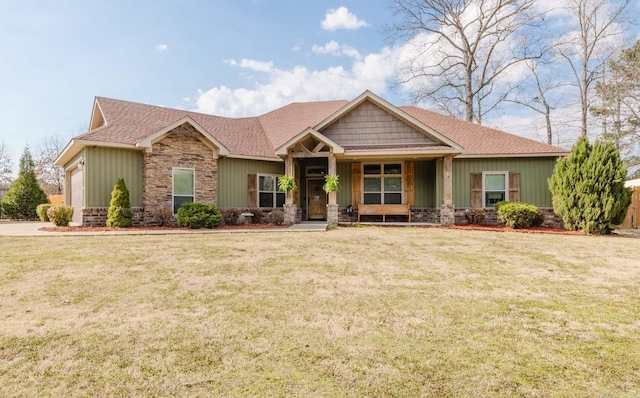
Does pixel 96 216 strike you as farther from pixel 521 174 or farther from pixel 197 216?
pixel 521 174

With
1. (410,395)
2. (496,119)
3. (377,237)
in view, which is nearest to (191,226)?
(377,237)

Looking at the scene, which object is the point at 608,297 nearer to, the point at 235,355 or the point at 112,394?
the point at 235,355

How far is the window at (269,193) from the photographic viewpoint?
1512cm

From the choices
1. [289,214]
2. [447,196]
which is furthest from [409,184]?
[289,214]

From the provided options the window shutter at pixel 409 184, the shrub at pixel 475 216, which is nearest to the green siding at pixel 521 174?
the shrub at pixel 475 216

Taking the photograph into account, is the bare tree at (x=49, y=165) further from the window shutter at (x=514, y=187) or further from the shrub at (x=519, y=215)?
the window shutter at (x=514, y=187)

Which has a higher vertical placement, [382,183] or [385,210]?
[382,183]

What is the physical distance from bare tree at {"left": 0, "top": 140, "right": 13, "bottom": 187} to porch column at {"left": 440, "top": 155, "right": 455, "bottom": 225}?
38.6 meters

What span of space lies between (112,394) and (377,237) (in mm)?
8128

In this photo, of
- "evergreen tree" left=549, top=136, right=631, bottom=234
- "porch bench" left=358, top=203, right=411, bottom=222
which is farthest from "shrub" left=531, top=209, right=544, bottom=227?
"porch bench" left=358, top=203, right=411, bottom=222

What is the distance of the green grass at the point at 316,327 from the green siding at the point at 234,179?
312 inches

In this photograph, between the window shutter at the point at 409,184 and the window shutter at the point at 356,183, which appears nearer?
the window shutter at the point at 409,184

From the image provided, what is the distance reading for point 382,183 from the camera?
601 inches

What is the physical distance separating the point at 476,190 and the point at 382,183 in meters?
4.10
